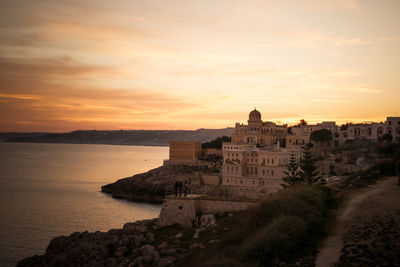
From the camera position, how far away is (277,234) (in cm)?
1370

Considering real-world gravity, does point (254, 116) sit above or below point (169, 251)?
above

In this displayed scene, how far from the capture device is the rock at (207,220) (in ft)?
76.7

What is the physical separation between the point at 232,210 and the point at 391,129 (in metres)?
42.7

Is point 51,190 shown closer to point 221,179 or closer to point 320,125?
point 221,179

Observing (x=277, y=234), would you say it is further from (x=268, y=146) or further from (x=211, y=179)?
(x=268, y=146)

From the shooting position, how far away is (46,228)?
34594 millimetres

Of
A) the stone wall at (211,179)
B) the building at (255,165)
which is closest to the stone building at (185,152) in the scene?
the stone wall at (211,179)

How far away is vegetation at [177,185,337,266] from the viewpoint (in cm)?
1316

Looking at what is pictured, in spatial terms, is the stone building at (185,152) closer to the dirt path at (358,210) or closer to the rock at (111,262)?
the rock at (111,262)

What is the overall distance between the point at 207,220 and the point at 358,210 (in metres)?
9.69

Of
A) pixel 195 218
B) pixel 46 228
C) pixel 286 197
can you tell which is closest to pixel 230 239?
pixel 286 197

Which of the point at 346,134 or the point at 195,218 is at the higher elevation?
the point at 346,134

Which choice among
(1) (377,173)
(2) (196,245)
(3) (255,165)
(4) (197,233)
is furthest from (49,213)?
(1) (377,173)

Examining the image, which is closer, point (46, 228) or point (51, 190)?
point (46, 228)
